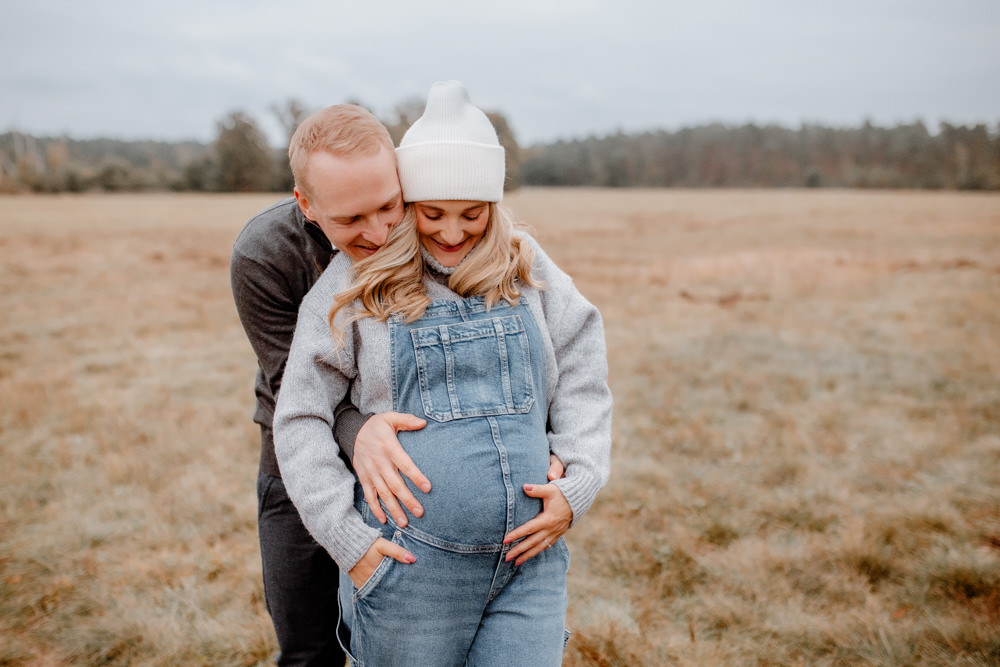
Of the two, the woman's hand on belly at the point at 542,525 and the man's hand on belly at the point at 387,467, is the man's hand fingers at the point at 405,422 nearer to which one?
the man's hand on belly at the point at 387,467

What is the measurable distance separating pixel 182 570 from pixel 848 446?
5.43m

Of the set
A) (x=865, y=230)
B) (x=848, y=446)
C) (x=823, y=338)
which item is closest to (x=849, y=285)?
(x=823, y=338)

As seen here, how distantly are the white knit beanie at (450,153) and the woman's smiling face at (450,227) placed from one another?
32mm

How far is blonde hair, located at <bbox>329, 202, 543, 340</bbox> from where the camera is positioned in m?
1.75

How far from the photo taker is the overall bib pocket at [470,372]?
1.72m

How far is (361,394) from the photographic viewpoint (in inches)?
73.3

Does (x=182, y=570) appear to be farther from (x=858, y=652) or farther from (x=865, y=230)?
(x=865, y=230)

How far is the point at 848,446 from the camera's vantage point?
5598 mm

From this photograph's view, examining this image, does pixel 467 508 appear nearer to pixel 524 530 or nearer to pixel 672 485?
pixel 524 530

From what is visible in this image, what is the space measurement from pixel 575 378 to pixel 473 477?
19.4 inches

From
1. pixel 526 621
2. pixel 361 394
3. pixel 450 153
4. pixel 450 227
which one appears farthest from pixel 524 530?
pixel 450 153

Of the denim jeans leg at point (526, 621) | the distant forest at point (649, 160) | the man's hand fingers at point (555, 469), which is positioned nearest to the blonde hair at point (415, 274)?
the man's hand fingers at point (555, 469)

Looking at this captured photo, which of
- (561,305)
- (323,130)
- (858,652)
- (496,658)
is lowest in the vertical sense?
(858,652)

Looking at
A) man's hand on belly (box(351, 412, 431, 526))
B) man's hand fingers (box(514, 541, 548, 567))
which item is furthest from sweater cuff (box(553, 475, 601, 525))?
man's hand on belly (box(351, 412, 431, 526))
